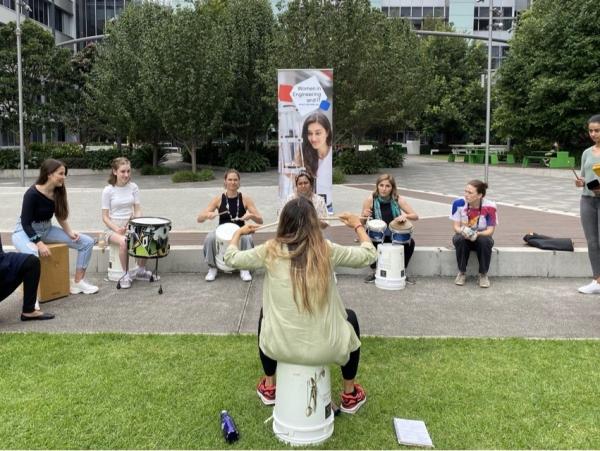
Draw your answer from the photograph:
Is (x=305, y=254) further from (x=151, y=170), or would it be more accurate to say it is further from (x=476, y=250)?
(x=151, y=170)

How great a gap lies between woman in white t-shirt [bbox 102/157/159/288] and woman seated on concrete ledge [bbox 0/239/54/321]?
1.37m

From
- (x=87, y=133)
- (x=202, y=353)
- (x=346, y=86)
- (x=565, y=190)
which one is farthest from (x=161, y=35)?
(x=202, y=353)

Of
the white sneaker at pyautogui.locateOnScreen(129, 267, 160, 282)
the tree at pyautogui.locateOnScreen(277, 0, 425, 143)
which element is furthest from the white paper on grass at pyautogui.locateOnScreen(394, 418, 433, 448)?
the tree at pyautogui.locateOnScreen(277, 0, 425, 143)

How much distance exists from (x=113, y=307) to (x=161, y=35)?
58.5 ft

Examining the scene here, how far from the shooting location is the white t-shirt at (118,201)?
7.07 meters

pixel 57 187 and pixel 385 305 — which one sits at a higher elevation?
pixel 57 187

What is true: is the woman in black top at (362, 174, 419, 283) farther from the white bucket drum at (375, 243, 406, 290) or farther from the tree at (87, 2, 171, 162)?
the tree at (87, 2, 171, 162)

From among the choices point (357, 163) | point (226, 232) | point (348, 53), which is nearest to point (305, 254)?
point (226, 232)

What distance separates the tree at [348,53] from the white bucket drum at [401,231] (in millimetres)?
13981

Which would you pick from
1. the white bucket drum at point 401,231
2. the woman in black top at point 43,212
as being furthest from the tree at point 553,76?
the woman in black top at point 43,212

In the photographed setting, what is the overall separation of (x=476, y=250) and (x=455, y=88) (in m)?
38.4

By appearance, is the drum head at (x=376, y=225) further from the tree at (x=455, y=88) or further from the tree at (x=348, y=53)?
the tree at (x=455, y=88)

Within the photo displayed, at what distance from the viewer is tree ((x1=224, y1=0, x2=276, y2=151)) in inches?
1019

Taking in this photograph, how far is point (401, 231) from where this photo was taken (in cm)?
699
